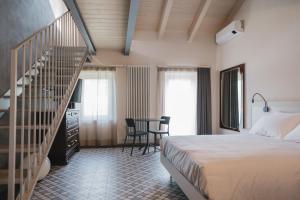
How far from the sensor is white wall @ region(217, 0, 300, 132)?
3652mm

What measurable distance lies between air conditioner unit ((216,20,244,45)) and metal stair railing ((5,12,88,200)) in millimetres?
3141

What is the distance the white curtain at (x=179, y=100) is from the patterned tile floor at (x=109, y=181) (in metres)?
1.55

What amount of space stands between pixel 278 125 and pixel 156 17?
11.9ft

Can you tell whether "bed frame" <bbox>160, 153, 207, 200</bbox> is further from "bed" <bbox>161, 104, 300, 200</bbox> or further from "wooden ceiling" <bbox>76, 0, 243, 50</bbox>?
"wooden ceiling" <bbox>76, 0, 243, 50</bbox>

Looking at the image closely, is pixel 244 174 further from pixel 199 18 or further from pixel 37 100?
pixel 199 18

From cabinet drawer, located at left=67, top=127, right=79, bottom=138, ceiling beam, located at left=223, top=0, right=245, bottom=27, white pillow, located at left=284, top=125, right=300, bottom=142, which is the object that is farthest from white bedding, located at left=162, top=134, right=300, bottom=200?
ceiling beam, located at left=223, top=0, right=245, bottom=27

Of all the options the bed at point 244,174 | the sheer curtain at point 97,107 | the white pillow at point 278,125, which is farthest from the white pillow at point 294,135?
the sheer curtain at point 97,107

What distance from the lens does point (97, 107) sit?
5801 millimetres

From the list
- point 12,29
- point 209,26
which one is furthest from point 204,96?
point 12,29

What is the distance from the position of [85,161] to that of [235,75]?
3.76 m

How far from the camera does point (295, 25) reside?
143 inches

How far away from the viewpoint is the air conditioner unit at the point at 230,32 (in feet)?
16.4

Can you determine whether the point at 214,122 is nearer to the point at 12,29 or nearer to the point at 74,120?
the point at 74,120

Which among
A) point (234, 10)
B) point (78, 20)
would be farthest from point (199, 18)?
point (78, 20)
